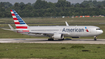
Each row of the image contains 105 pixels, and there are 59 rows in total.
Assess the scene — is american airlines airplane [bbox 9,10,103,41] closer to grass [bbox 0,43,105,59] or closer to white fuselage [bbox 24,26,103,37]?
white fuselage [bbox 24,26,103,37]

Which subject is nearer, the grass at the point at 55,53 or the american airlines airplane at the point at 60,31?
the grass at the point at 55,53

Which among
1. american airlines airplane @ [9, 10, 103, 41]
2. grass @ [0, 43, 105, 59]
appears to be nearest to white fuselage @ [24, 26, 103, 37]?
american airlines airplane @ [9, 10, 103, 41]

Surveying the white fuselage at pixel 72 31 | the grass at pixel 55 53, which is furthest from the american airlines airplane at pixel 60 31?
the grass at pixel 55 53

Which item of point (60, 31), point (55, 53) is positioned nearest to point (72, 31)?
point (60, 31)

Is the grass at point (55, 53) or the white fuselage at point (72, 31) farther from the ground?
the white fuselage at point (72, 31)

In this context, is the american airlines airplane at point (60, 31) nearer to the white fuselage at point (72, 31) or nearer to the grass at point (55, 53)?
the white fuselage at point (72, 31)

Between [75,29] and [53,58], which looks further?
[75,29]

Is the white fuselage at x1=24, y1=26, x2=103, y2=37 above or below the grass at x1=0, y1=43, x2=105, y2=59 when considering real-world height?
above

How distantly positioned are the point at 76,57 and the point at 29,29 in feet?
90.5

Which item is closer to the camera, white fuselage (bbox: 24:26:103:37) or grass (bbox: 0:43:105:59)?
grass (bbox: 0:43:105:59)

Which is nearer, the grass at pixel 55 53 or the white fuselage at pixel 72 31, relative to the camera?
the grass at pixel 55 53

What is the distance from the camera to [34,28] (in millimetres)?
50938

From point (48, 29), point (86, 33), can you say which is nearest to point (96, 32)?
point (86, 33)

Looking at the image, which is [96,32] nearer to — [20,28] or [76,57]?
[20,28]
